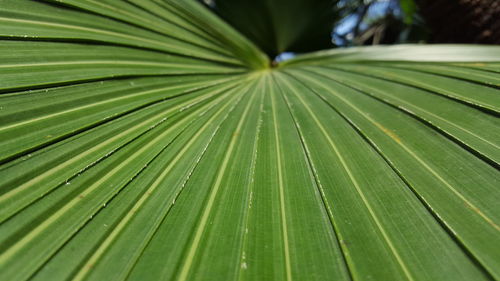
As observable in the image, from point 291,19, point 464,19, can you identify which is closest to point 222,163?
point 464,19

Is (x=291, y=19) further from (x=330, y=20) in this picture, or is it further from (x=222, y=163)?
(x=222, y=163)

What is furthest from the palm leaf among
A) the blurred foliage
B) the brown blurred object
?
the blurred foliage

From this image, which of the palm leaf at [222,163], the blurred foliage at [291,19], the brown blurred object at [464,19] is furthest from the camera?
the blurred foliage at [291,19]

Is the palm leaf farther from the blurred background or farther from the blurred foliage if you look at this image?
the blurred foliage

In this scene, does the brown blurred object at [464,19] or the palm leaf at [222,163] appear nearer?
the palm leaf at [222,163]

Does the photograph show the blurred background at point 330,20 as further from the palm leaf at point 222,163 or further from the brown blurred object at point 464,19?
the palm leaf at point 222,163

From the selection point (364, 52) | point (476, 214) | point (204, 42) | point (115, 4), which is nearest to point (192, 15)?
point (204, 42)

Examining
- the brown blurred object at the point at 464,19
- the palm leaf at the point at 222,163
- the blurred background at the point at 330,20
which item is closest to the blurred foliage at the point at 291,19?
the blurred background at the point at 330,20

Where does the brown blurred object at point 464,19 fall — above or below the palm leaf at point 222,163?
above
